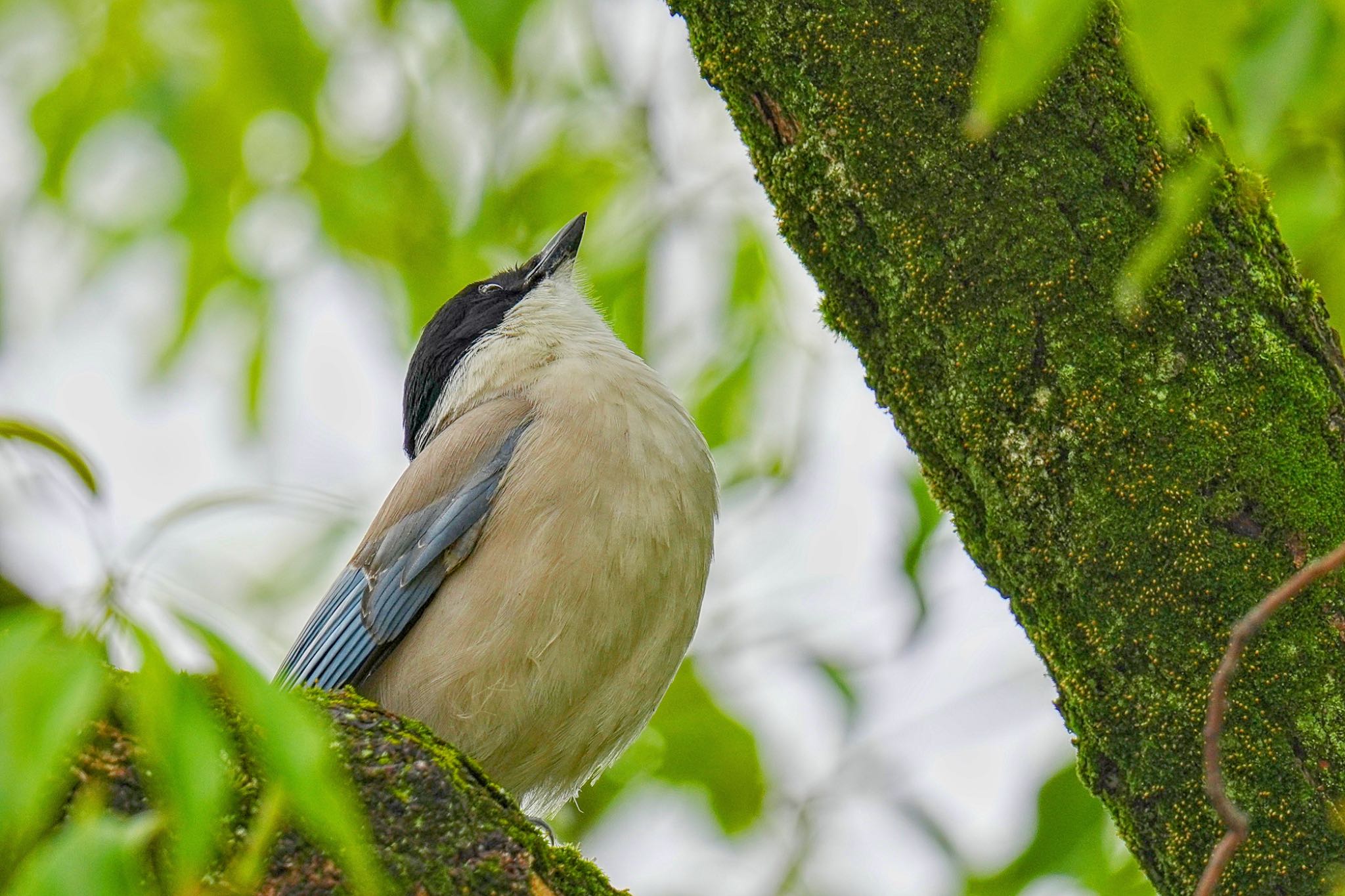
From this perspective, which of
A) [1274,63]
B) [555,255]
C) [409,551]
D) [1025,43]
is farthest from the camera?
[555,255]

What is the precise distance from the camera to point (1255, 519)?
2.59 meters

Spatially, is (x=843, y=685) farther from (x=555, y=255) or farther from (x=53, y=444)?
(x=53, y=444)

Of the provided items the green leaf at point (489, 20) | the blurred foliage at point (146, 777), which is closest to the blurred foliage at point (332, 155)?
the green leaf at point (489, 20)

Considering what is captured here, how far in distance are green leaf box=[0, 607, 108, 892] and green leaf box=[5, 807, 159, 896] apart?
65 mm

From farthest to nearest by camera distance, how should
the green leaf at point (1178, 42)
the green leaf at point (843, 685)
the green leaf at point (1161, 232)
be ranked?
1. the green leaf at point (843, 685)
2. the green leaf at point (1161, 232)
3. the green leaf at point (1178, 42)

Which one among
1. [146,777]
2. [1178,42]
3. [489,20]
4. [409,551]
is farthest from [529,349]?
[1178,42]

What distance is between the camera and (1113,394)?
2621 mm

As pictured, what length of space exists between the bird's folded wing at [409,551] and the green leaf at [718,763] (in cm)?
126

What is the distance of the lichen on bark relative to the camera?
1.94m

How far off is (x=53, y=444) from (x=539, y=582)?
1.50m

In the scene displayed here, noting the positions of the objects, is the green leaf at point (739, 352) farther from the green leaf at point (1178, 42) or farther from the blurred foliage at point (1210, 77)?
the green leaf at point (1178, 42)

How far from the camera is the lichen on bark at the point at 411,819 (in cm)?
194

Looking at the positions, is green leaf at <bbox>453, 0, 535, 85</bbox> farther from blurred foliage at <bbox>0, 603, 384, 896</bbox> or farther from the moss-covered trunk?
blurred foliage at <bbox>0, 603, 384, 896</bbox>

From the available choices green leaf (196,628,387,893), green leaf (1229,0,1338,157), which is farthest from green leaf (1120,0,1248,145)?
green leaf (196,628,387,893)
